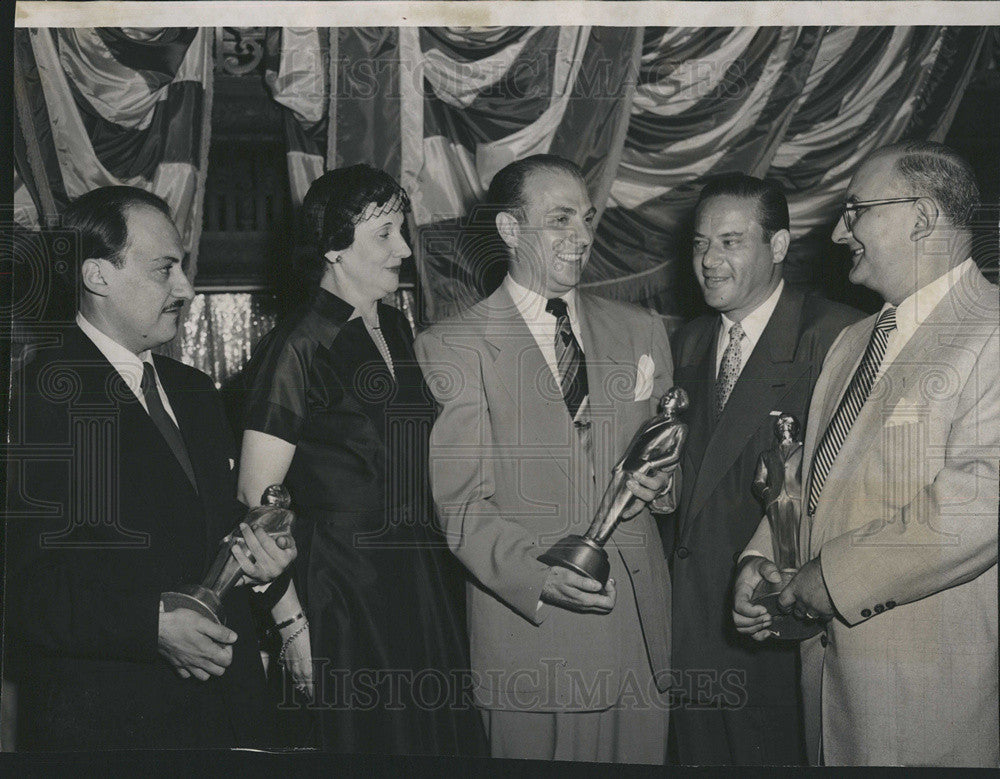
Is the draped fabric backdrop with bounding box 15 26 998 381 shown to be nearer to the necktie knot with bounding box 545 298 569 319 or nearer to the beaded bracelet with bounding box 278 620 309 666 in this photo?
the necktie knot with bounding box 545 298 569 319

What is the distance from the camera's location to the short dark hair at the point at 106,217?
3.77m

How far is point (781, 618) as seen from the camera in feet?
11.9

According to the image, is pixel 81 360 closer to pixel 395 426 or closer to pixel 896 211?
pixel 395 426

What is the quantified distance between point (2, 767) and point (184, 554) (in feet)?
2.87

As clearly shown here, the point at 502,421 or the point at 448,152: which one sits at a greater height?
the point at 448,152

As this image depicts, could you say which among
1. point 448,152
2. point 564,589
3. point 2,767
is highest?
point 448,152

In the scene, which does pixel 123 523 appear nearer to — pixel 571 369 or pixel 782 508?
pixel 571 369

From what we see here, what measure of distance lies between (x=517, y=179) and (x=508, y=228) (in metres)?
0.16

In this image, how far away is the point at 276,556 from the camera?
3.70 meters

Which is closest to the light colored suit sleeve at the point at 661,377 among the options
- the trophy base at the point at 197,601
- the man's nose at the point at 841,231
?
the man's nose at the point at 841,231

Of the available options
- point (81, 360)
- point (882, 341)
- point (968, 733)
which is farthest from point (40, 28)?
point (968, 733)

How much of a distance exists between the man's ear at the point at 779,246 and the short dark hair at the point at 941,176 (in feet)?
1.28

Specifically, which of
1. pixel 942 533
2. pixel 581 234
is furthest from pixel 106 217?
pixel 942 533

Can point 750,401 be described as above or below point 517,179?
below
